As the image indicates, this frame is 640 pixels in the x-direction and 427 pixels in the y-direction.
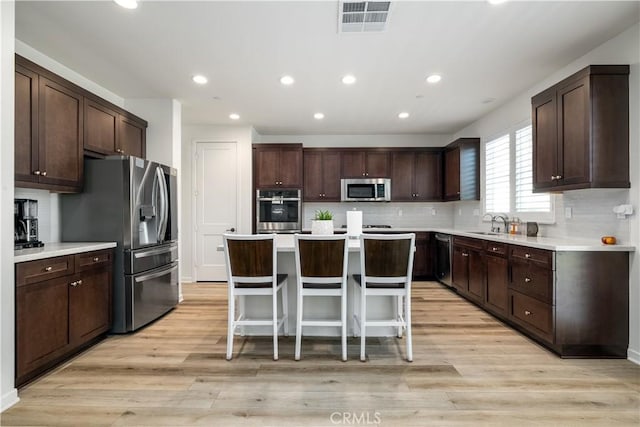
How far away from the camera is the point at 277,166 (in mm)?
5602

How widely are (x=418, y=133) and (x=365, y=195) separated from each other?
1.62 m

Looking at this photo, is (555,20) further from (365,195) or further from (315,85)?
(365,195)

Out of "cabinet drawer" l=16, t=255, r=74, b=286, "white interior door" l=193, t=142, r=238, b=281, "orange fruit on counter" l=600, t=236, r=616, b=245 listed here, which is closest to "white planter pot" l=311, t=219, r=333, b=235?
"cabinet drawer" l=16, t=255, r=74, b=286

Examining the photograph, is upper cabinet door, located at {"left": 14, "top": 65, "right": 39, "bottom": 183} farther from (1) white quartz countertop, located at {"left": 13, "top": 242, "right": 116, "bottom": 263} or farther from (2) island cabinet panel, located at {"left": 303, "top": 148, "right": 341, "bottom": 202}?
(2) island cabinet panel, located at {"left": 303, "top": 148, "right": 341, "bottom": 202}

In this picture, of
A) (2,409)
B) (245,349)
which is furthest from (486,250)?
(2,409)

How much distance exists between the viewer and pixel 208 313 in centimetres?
386

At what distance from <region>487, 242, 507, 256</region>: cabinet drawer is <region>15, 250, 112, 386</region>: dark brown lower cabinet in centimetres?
393

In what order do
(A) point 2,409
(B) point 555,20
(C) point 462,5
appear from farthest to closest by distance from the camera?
(B) point 555,20 → (C) point 462,5 → (A) point 2,409

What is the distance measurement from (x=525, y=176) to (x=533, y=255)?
153 cm

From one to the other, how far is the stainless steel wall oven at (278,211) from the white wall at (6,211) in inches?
139

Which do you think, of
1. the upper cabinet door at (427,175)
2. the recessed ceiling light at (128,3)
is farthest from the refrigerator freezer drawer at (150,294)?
the upper cabinet door at (427,175)

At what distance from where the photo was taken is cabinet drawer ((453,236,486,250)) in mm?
3852

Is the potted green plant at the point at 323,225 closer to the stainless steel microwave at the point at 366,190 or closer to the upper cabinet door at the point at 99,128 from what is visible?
the upper cabinet door at the point at 99,128

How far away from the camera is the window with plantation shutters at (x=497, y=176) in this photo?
4422 mm
